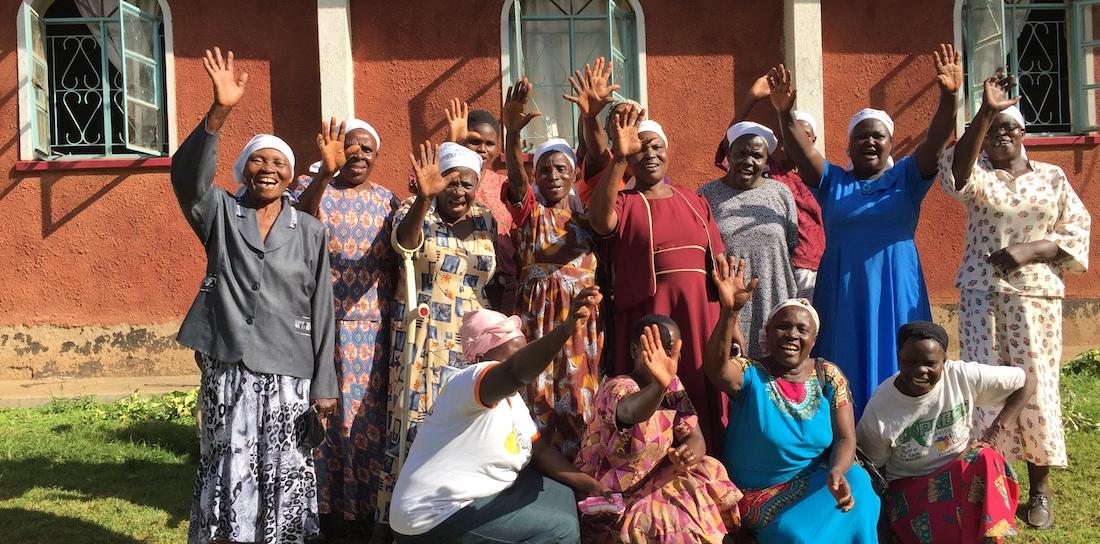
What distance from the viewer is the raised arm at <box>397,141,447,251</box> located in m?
4.56

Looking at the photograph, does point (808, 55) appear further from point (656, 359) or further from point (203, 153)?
point (203, 153)

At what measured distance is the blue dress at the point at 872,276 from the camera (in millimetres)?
4852

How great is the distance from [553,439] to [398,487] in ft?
3.41

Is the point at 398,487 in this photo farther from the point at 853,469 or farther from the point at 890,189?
the point at 890,189

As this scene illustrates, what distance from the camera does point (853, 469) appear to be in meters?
4.18

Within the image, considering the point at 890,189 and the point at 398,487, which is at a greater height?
the point at 890,189

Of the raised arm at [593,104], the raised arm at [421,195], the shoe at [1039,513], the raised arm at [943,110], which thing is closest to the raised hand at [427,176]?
the raised arm at [421,195]

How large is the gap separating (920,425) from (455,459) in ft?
6.46

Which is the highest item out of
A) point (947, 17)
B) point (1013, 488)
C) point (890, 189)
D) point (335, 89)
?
point (947, 17)

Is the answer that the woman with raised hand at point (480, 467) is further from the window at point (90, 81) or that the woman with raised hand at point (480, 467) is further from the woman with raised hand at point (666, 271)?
the window at point (90, 81)

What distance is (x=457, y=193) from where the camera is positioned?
4.81 m

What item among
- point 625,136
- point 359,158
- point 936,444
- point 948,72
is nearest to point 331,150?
point 359,158

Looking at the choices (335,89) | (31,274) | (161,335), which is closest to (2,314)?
(31,274)

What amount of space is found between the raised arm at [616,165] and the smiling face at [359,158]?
1226 millimetres
